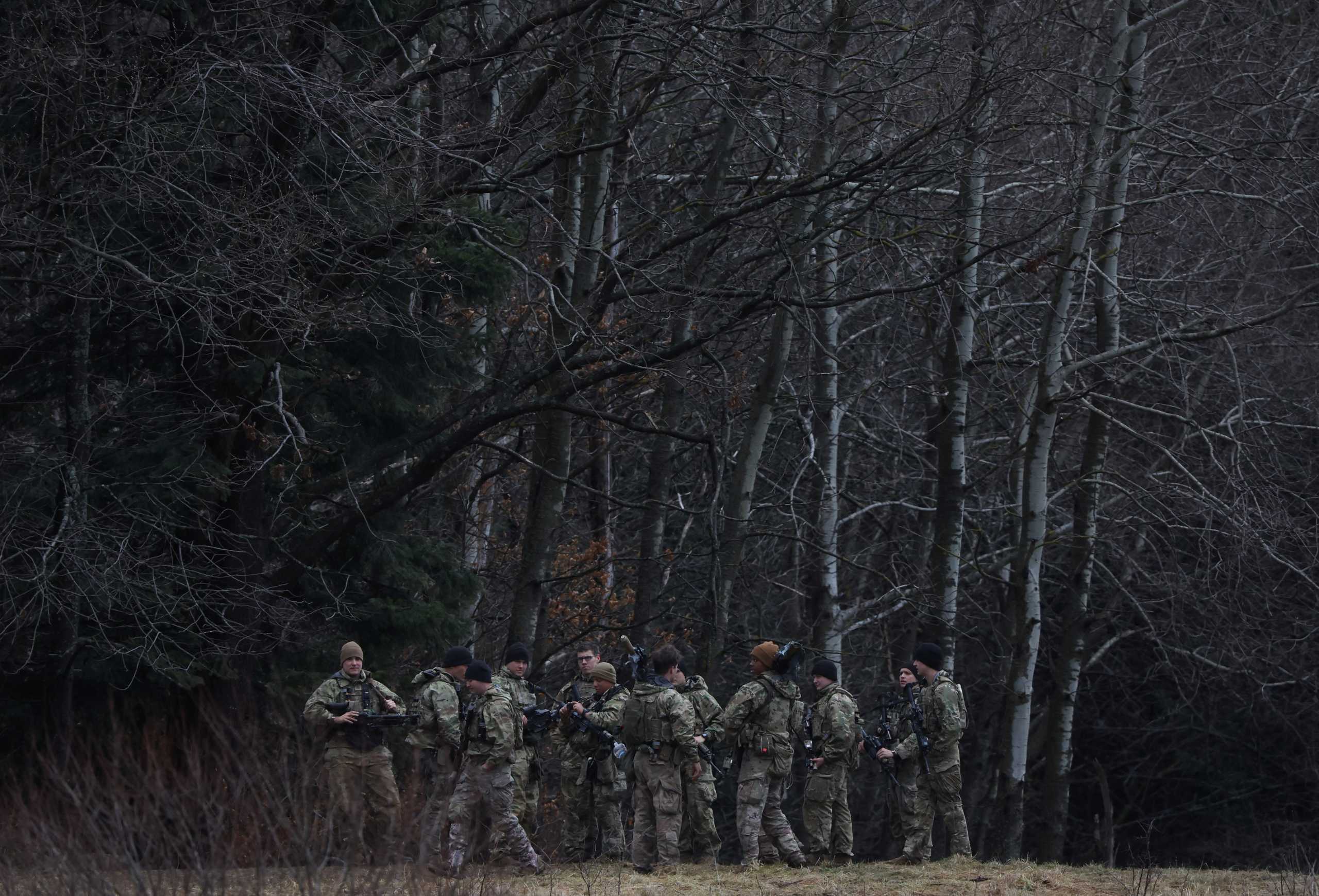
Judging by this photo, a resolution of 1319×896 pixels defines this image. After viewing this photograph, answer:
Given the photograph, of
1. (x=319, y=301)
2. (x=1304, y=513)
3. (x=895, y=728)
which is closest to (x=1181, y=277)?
(x=1304, y=513)

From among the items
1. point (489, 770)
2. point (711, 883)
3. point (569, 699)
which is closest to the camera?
point (711, 883)

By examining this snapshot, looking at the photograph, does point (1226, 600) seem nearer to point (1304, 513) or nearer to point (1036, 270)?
point (1304, 513)

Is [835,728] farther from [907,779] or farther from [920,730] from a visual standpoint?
[907,779]

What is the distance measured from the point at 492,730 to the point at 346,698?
4.61 feet

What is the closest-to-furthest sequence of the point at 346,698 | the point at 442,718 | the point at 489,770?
1. the point at 489,770
2. the point at 442,718
3. the point at 346,698

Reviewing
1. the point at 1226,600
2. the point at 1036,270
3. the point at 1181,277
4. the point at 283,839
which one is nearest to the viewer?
the point at 283,839

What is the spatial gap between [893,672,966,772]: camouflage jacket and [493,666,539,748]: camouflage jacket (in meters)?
3.58

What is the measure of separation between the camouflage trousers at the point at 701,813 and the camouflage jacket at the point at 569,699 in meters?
1.21

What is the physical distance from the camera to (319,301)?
1417 centimetres

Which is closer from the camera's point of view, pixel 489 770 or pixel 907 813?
pixel 489 770

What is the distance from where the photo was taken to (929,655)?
1326cm

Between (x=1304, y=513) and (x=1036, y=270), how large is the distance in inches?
368

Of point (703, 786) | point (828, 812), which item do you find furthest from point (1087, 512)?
point (703, 786)

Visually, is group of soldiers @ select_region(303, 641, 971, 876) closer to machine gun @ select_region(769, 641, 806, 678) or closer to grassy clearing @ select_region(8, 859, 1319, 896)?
machine gun @ select_region(769, 641, 806, 678)
